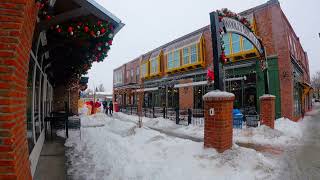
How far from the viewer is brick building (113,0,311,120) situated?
15828mm

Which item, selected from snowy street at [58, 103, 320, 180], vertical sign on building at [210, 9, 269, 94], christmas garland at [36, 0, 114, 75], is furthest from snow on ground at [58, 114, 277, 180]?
christmas garland at [36, 0, 114, 75]

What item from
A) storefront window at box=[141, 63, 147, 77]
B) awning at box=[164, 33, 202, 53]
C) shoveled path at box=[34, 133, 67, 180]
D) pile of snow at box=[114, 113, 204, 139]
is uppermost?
awning at box=[164, 33, 202, 53]

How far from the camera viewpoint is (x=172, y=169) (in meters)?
5.25

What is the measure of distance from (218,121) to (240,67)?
1261 cm

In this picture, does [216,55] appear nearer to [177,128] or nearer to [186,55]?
[177,128]

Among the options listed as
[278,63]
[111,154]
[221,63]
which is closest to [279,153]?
[221,63]

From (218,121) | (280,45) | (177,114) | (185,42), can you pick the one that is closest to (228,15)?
(218,121)

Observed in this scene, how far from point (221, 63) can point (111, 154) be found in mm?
3985

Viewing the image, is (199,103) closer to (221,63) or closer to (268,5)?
(268,5)

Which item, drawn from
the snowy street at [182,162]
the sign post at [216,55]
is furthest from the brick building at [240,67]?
the sign post at [216,55]

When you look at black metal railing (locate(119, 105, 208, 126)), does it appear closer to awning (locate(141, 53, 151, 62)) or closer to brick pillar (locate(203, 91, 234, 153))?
awning (locate(141, 53, 151, 62))

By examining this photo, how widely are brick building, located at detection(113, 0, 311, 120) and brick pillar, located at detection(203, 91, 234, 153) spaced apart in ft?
37.5

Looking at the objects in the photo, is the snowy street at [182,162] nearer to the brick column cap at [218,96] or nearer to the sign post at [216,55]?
the brick column cap at [218,96]

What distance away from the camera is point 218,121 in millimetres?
5883
